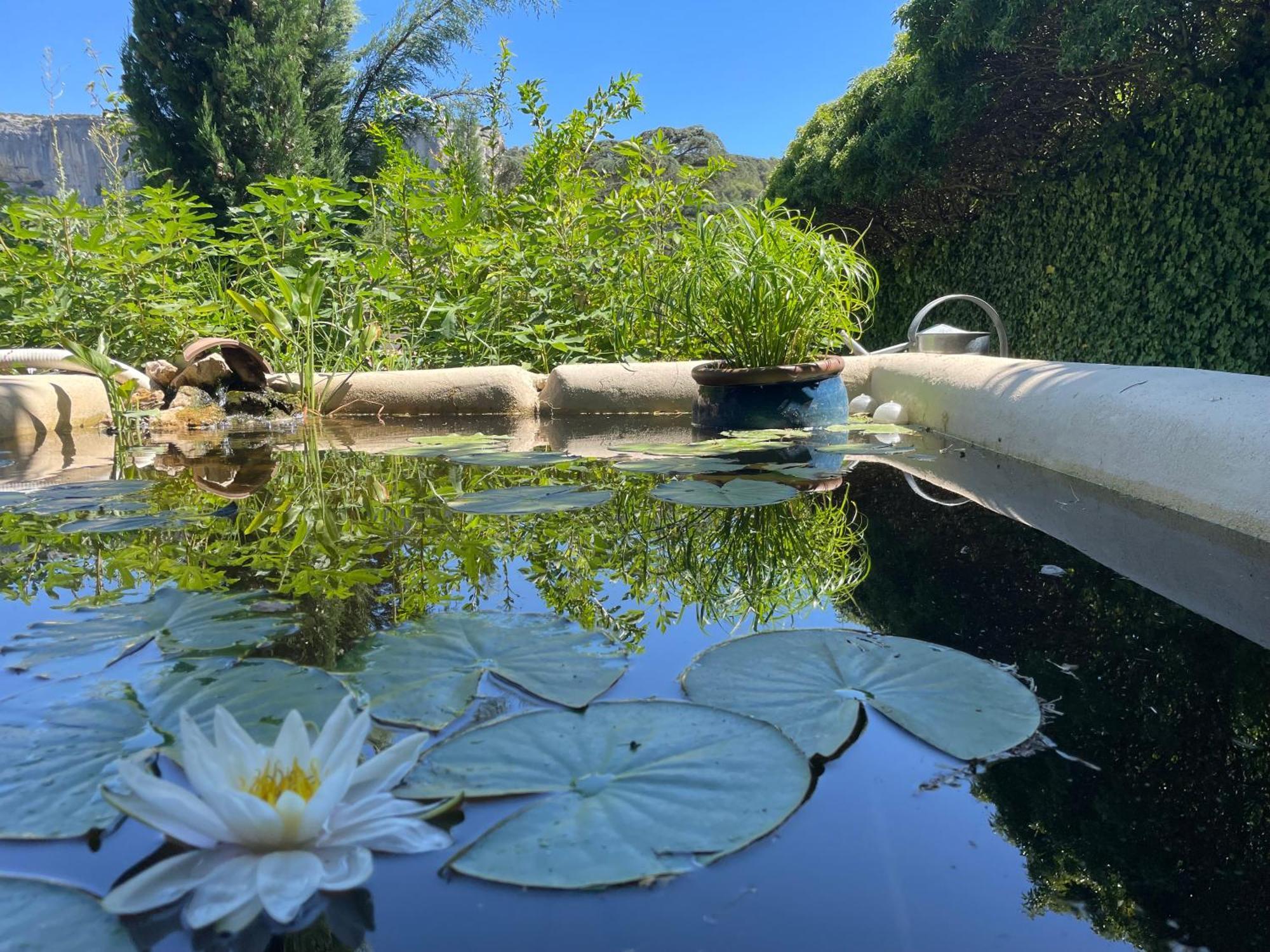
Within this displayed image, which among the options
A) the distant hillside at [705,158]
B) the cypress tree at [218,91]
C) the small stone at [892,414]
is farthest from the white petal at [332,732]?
the distant hillside at [705,158]

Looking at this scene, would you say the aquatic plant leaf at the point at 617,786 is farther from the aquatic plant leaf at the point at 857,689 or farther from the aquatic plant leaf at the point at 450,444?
the aquatic plant leaf at the point at 450,444

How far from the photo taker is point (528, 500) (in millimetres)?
1771

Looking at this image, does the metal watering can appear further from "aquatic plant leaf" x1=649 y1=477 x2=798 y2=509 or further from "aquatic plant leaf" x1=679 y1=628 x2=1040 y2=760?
"aquatic plant leaf" x1=679 y1=628 x2=1040 y2=760

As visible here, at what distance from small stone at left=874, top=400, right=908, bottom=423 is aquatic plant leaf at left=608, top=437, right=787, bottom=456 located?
0.82 meters

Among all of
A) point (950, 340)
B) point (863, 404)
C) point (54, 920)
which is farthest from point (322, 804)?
point (950, 340)

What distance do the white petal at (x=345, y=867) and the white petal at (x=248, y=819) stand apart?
1.4 inches

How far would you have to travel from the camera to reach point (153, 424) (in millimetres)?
3570

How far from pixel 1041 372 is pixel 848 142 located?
217 inches

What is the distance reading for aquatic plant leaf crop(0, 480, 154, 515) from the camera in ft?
5.85

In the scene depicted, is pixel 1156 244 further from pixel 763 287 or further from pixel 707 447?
pixel 707 447

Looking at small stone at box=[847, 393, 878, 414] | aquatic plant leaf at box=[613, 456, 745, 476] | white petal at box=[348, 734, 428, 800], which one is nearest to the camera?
white petal at box=[348, 734, 428, 800]

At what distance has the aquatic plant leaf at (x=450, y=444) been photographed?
254 cm

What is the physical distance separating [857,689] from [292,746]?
0.55 meters

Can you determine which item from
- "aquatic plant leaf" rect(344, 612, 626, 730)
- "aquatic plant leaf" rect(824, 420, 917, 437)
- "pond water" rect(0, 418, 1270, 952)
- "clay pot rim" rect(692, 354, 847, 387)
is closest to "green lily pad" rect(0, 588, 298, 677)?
"pond water" rect(0, 418, 1270, 952)
